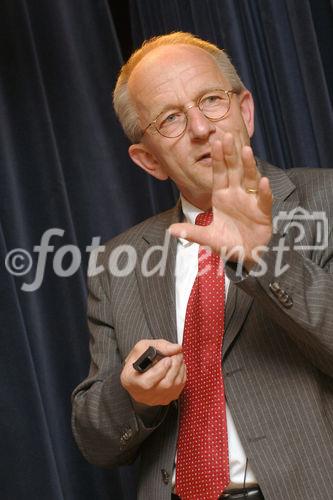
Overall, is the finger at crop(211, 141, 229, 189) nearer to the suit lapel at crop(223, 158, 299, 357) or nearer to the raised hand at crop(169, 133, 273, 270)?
the raised hand at crop(169, 133, 273, 270)

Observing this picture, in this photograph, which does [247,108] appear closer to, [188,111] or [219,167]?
[188,111]

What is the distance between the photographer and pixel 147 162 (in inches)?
84.8

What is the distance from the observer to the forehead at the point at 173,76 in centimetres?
197

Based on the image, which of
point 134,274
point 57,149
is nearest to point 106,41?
point 57,149

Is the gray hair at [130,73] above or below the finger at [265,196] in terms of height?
above

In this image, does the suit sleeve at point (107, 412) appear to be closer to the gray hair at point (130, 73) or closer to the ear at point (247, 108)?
the gray hair at point (130, 73)

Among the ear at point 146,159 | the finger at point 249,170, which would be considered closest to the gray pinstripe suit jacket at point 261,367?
the finger at point 249,170

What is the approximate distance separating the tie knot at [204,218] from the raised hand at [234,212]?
0.40 m

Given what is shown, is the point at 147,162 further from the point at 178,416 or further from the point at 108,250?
the point at 178,416

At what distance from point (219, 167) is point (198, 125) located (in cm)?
36

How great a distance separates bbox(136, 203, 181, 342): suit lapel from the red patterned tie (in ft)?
0.21

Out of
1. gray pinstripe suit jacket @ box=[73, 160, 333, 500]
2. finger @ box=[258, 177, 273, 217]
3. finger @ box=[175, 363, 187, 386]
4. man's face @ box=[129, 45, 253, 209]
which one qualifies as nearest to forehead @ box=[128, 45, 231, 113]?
man's face @ box=[129, 45, 253, 209]

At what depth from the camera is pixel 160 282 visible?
6.50 ft

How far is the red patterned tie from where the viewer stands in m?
1.74
